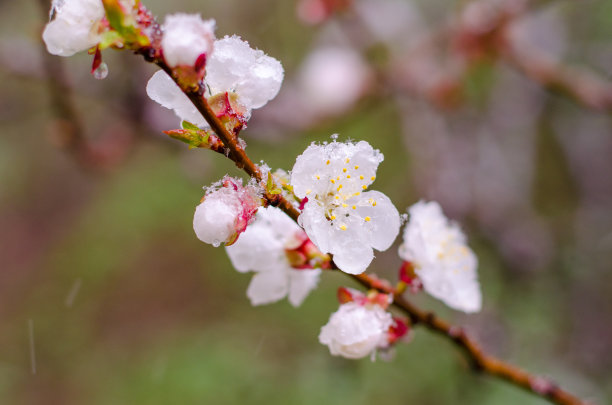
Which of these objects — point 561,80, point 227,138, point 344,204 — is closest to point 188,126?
point 227,138

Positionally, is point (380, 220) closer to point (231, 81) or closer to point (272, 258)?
point (272, 258)

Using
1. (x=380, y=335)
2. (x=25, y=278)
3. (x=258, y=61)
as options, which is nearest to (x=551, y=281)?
(x=380, y=335)

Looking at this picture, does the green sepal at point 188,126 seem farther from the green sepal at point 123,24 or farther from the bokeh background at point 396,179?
the bokeh background at point 396,179

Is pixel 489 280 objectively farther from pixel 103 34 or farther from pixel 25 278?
pixel 25 278

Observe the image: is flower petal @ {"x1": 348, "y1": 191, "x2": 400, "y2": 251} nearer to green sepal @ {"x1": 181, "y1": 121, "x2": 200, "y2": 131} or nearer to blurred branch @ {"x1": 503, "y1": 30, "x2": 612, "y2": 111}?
green sepal @ {"x1": 181, "y1": 121, "x2": 200, "y2": 131}

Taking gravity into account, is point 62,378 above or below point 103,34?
below

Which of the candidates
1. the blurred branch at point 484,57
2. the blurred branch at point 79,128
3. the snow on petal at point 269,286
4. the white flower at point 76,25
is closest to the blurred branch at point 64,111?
the blurred branch at point 79,128
